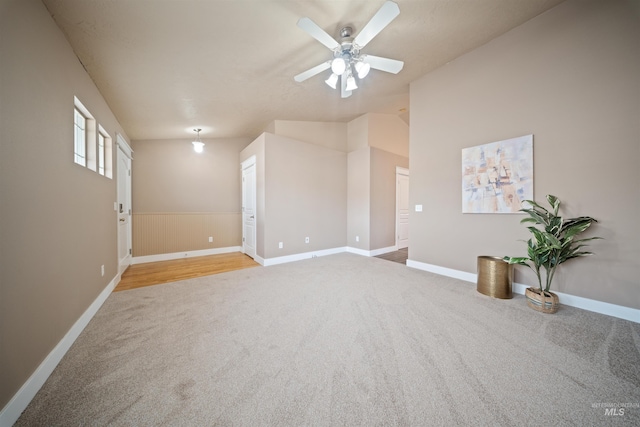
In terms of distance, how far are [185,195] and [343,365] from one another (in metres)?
4.94

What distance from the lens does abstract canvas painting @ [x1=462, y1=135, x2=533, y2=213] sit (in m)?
2.56

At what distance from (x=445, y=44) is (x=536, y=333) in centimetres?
340

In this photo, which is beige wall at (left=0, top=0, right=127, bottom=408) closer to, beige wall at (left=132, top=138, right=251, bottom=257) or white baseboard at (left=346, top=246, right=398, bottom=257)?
beige wall at (left=132, top=138, right=251, bottom=257)

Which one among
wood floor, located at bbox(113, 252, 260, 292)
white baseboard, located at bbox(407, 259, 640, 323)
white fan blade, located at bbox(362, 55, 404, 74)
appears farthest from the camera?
wood floor, located at bbox(113, 252, 260, 292)

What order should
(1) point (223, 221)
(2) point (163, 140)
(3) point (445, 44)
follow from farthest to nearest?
(1) point (223, 221) < (2) point (163, 140) < (3) point (445, 44)

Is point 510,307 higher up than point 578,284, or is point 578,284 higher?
point 578,284

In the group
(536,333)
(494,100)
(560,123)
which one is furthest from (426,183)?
(536,333)

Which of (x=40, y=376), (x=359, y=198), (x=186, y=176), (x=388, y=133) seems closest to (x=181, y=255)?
(x=186, y=176)

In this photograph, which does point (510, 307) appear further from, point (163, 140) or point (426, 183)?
point (163, 140)

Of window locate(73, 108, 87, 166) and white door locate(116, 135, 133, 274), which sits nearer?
window locate(73, 108, 87, 166)

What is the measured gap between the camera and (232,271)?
366cm

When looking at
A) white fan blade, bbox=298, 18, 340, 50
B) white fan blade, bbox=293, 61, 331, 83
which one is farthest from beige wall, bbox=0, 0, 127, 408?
white fan blade, bbox=293, 61, 331, 83

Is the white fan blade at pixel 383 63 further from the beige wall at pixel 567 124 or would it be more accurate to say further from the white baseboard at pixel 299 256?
the white baseboard at pixel 299 256

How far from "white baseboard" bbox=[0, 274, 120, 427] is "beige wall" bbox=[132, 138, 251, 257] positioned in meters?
2.79
